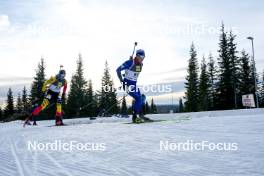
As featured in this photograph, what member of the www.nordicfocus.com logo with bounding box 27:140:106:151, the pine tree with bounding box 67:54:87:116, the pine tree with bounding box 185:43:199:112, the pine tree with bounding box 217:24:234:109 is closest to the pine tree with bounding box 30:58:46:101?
the pine tree with bounding box 67:54:87:116

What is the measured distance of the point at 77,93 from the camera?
5050 centimetres

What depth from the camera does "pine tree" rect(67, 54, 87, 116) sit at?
49.7 metres

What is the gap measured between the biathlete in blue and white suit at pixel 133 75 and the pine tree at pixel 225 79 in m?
34.0

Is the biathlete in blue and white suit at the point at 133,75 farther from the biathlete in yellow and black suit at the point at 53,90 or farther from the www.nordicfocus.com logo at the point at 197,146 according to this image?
the www.nordicfocus.com logo at the point at 197,146

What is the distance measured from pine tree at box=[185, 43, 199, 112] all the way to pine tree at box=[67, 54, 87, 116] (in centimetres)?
1673

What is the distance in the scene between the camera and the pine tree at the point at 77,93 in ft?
163

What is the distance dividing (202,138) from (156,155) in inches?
51.1

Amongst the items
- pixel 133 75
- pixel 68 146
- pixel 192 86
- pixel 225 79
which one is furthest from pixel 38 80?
pixel 68 146

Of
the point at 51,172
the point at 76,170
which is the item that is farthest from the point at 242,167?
the point at 51,172

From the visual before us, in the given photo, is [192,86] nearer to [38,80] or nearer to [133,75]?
[38,80]

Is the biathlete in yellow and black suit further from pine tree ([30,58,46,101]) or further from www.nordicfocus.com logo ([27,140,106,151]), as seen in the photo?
pine tree ([30,58,46,101])

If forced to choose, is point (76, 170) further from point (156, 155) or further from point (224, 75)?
point (224, 75)

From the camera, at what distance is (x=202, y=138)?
529 centimetres

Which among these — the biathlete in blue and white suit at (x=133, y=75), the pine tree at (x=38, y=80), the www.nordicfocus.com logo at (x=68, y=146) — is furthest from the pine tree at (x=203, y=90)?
the www.nordicfocus.com logo at (x=68, y=146)
